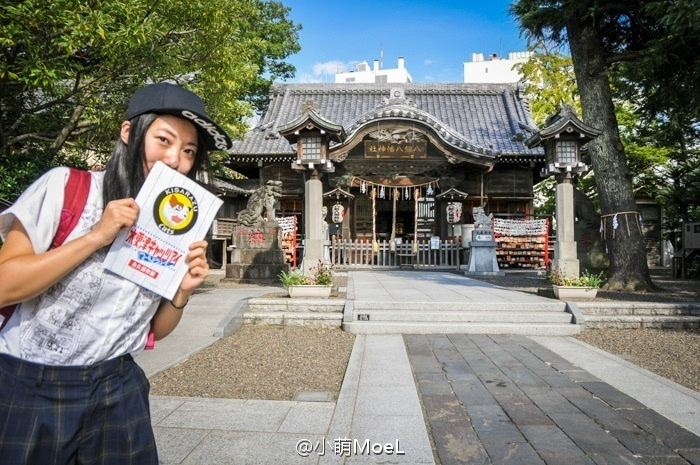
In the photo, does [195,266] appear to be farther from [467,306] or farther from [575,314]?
[575,314]

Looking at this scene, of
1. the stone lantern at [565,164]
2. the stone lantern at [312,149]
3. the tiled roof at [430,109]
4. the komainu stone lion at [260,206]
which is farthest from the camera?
the tiled roof at [430,109]

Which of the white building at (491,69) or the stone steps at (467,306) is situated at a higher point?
the white building at (491,69)

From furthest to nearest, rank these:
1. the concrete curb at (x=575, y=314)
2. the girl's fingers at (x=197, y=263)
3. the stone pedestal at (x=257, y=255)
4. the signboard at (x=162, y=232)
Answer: the stone pedestal at (x=257, y=255), the concrete curb at (x=575, y=314), the girl's fingers at (x=197, y=263), the signboard at (x=162, y=232)

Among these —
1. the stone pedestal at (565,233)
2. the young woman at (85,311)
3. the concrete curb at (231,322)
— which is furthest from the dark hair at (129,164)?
the stone pedestal at (565,233)

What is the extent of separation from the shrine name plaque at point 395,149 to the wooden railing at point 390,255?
3.56m

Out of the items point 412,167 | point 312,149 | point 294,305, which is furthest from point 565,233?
point 412,167

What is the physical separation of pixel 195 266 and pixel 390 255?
16.5 meters

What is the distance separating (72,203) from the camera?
1.37m

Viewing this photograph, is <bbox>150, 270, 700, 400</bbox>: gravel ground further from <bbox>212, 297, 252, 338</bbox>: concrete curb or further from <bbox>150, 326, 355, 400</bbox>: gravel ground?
<bbox>212, 297, 252, 338</bbox>: concrete curb

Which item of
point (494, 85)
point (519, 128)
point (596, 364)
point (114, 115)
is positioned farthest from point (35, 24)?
point (494, 85)

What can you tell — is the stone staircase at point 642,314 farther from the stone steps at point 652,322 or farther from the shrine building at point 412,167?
the shrine building at point 412,167

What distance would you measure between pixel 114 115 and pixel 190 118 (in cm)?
814

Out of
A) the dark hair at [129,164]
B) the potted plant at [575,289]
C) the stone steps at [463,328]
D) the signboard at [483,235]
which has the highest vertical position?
the signboard at [483,235]

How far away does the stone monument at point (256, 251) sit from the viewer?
13172mm
